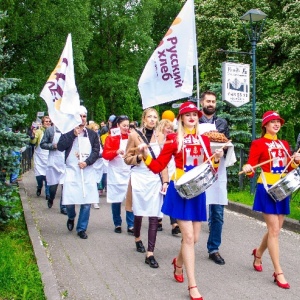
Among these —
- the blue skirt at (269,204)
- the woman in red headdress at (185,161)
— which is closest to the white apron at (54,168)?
the woman in red headdress at (185,161)

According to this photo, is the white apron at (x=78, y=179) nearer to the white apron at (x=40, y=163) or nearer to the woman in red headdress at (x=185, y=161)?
the woman in red headdress at (x=185, y=161)

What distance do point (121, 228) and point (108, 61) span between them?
3842cm

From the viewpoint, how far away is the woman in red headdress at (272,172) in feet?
19.5

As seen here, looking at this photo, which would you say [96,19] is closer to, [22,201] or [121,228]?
[22,201]

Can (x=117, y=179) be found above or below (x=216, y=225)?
above

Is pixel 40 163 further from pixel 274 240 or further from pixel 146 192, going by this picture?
pixel 274 240

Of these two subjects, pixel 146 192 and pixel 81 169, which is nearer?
pixel 146 192

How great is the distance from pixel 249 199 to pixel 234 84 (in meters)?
2.89

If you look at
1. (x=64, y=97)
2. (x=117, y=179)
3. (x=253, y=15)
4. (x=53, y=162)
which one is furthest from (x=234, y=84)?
(x=64, y=97)

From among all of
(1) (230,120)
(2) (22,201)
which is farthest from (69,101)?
(1) (230,120)

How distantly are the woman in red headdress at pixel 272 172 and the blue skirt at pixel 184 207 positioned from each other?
70 cm

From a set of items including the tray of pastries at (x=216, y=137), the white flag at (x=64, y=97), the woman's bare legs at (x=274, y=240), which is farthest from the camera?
the white flag at (x=64, y=97)

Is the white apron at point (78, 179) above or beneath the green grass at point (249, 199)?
above

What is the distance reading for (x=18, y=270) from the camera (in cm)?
612
